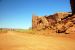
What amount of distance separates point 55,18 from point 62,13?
12.0ft

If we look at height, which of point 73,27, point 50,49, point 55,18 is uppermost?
point 55,18

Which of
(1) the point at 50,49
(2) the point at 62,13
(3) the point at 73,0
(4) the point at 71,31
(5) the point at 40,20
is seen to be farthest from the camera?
(5) the point at 40,20

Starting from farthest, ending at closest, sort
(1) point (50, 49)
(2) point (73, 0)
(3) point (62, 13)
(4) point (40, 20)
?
(4) point (40, 20) → (3) point (62, 13) → (2) point (73, 0) → (1) point (50, 49)

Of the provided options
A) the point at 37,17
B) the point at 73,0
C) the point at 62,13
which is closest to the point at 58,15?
the point at 62,13

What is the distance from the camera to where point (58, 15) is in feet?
186

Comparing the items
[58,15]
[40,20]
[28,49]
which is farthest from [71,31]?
[40,20]

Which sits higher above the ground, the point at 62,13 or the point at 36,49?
the point at 62,13

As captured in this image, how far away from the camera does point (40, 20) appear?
60781 mm

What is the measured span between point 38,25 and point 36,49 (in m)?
49.6

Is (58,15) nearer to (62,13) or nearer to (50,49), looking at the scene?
(62,13)

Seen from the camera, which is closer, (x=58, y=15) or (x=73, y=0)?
(x=73, y=0)

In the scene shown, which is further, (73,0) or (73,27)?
(73,0)

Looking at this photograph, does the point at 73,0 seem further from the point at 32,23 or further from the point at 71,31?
the point at 32,23

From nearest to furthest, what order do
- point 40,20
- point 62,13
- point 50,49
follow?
point 50,49, point 62,13, point 40,20
